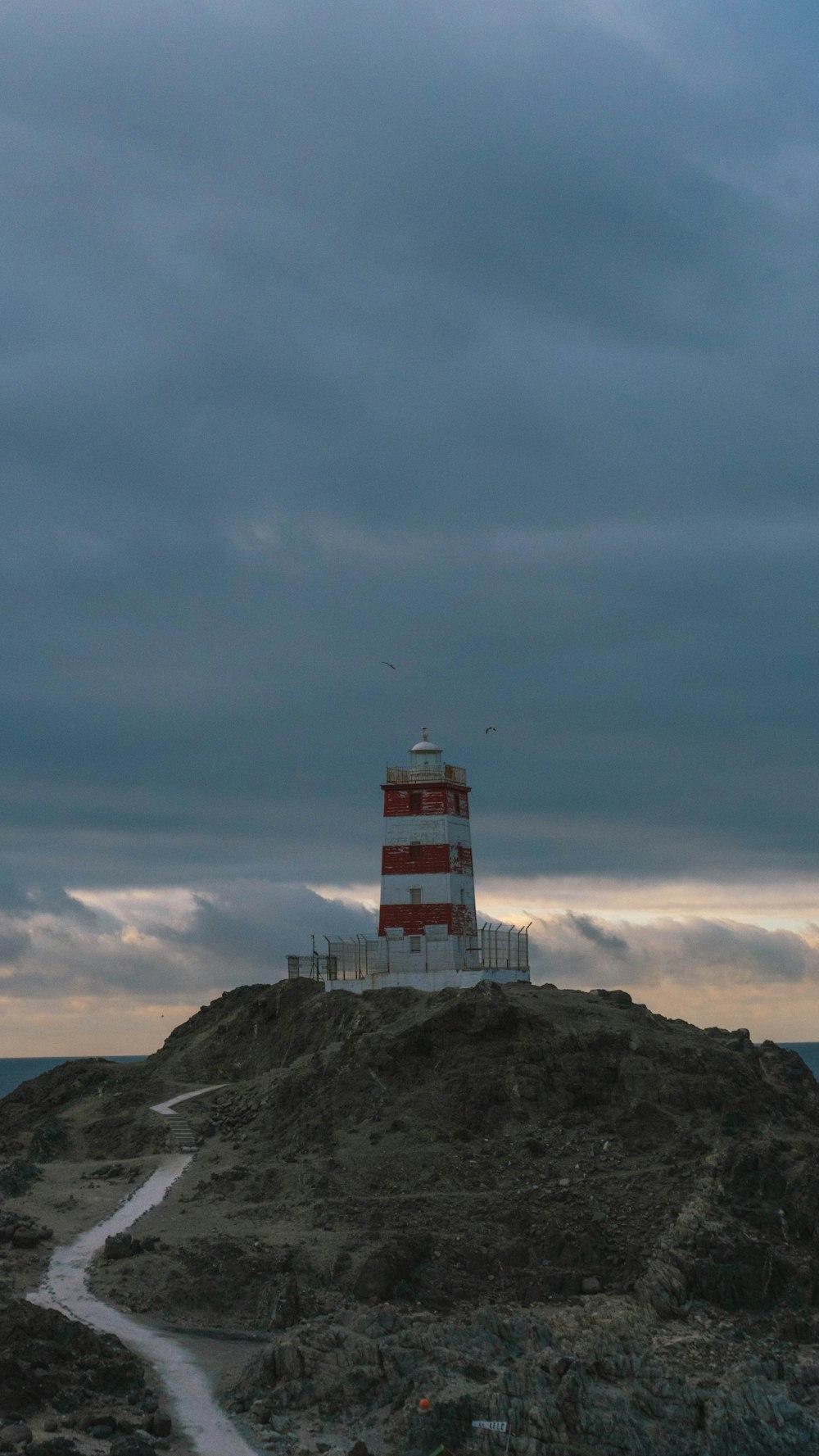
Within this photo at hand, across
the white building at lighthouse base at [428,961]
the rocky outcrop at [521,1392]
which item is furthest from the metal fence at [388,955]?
the rocky outcrop at [521,1392]

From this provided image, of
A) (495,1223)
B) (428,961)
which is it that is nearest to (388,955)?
(428,961)

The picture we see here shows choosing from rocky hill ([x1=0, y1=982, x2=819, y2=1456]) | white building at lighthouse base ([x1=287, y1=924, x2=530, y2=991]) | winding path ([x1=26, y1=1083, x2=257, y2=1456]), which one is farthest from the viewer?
white building at lighthouse base ([x1=287, y1=924, x2=530, y2=991])

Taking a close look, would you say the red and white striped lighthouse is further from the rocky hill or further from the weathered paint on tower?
the rocky hill

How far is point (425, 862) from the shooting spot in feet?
237

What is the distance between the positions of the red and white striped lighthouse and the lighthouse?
39 mm

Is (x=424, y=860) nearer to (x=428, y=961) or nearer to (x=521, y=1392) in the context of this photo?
(x=428, y=961)

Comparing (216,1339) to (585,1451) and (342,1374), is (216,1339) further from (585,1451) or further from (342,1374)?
(585,1451)

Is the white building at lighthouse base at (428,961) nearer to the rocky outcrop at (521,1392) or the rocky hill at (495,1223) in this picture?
the rocky hill at (495,1223)

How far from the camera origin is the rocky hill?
38094 mm

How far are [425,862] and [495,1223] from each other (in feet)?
81.0

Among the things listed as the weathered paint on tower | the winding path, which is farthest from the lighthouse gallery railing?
the winding path

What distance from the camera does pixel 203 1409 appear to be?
3788 cm

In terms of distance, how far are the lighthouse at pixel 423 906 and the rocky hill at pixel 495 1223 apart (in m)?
3.09

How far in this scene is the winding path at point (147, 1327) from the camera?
36.5m
